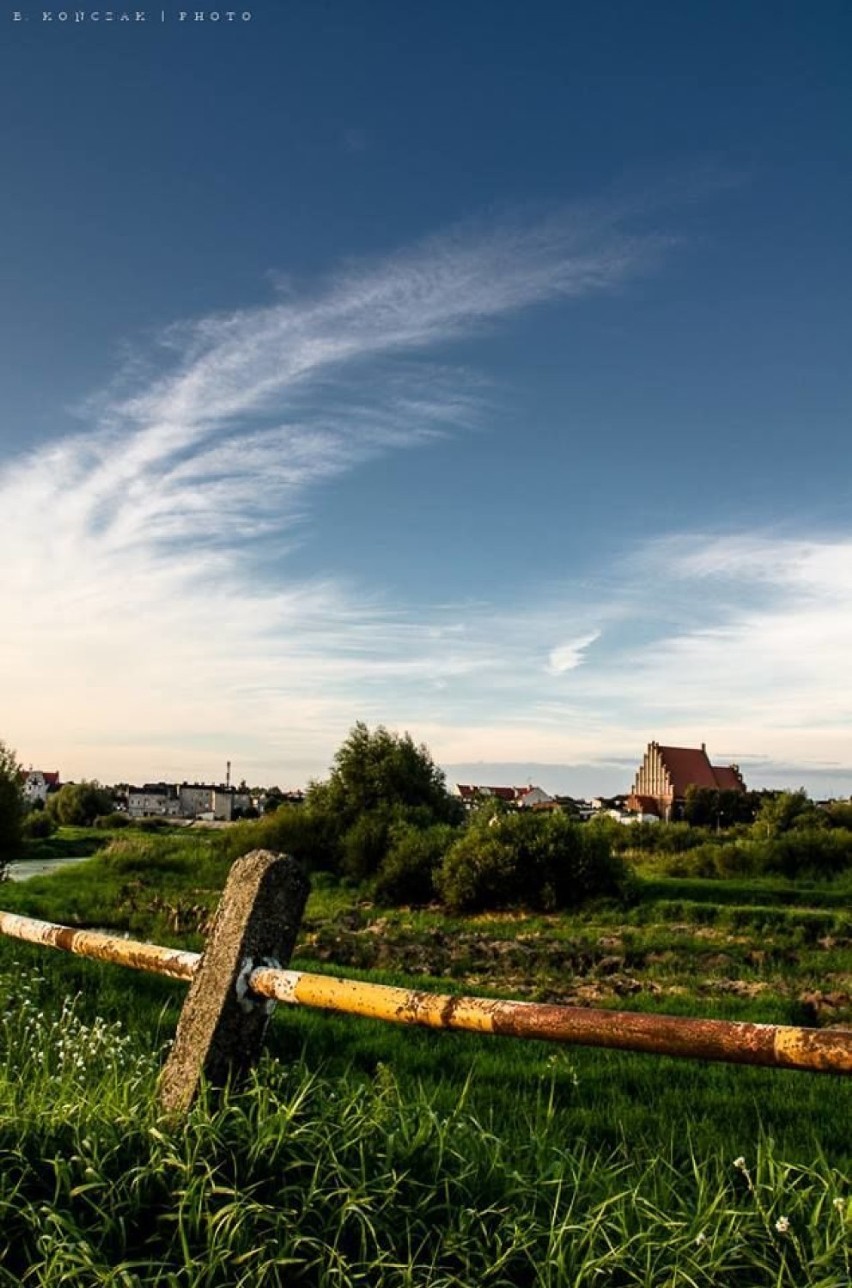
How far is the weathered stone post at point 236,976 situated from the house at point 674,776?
94.3 meters

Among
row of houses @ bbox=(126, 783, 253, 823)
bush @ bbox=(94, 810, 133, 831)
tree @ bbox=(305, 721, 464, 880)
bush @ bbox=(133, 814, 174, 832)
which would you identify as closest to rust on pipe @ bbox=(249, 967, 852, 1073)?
tree @ bbox=(305, 721, 464, 880)

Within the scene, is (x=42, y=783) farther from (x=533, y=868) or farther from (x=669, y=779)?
(x=533, y=868)

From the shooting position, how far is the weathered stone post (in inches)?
140

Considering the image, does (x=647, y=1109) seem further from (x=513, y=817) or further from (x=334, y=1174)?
(x=513, y=817)

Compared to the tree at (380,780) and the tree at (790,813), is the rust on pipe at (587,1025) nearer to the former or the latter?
the tree at (380,780)

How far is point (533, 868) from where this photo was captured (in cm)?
2134

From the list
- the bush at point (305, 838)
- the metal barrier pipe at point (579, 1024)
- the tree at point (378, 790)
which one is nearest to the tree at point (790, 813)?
the tree at point (378, 790)

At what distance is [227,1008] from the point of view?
356cm

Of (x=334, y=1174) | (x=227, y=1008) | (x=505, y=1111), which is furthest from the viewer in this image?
(x=505, y=1111)

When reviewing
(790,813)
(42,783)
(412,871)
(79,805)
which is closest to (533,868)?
(412,871)

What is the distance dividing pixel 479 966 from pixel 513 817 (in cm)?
935

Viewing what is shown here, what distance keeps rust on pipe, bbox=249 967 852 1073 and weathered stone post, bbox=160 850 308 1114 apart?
0.32ft

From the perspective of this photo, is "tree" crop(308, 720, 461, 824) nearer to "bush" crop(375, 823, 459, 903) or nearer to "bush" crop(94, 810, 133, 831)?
"bush" crop(375, 823, 459, 903)

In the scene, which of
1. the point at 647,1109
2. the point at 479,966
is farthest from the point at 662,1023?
the point at 479,966
